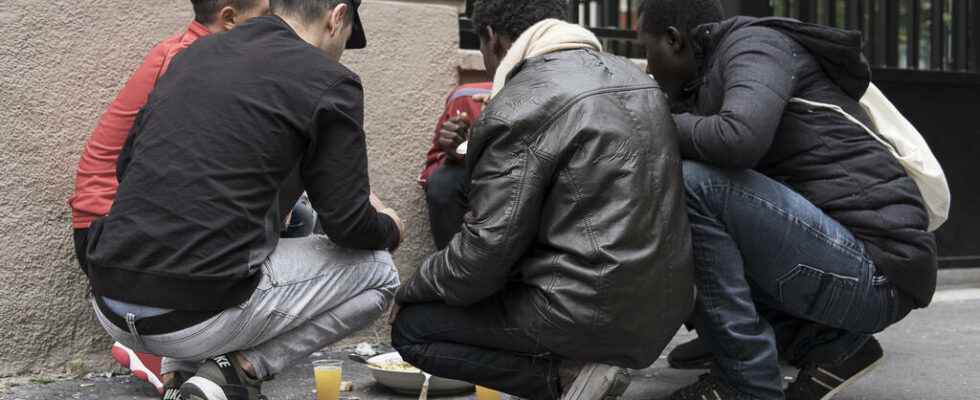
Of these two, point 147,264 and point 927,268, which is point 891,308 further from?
point 147,264

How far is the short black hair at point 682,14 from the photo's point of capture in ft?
11.1

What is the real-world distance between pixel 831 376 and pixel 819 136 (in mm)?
744

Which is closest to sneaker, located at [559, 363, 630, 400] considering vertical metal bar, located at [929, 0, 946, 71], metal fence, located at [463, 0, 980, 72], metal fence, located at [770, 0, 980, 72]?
metal fence, located at [463, 0, 980, 72]

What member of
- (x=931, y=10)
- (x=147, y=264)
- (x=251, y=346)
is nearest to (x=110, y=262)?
(x=147, y=264)

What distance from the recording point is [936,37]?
6691mm

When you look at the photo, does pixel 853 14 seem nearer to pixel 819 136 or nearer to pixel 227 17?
pixel 819 136

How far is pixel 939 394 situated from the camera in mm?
3693

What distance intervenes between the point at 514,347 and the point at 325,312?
0.55 m

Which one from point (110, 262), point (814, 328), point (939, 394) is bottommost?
point (939, 394)

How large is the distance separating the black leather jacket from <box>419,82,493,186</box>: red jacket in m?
1.56

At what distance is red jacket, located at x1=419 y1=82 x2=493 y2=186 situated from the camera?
Answer: 14.5 ft

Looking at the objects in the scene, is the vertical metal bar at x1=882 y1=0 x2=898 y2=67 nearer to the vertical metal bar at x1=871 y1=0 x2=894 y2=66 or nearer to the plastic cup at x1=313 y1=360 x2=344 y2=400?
the vertical metal bar at x1=871 y1=0 x2=894 y2=66

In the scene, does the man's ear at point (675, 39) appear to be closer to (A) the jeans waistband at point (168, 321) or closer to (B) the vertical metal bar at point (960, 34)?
(A) the jeans waistband at point (168, 321)

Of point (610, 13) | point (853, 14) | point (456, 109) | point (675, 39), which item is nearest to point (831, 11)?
point (853, 14)
